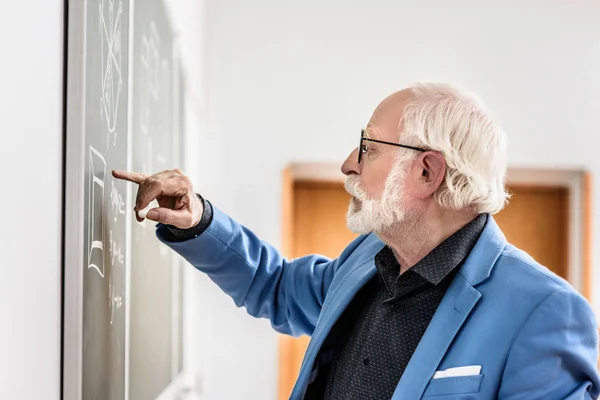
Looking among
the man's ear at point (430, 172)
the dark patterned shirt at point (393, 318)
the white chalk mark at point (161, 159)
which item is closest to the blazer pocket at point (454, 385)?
the dark patterned shirt at point (393, 318)

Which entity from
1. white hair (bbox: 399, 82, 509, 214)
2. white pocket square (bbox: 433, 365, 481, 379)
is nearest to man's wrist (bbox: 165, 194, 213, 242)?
white hair (bbox: 399, 82, 509, 214)

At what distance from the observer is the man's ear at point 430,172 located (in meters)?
1.40

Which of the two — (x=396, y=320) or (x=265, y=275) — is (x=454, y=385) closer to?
(x=396, y=320)

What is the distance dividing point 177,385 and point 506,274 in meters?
1.25

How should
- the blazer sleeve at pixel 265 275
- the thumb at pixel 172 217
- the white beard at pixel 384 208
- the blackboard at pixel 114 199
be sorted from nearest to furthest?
the blackboard at pixel 114 199 < the thumb at pixel 172 217 < the white beard at pixel 384 208 < the blazer sleeve at pixel 265 275

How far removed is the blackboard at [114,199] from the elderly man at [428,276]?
0.27 feet

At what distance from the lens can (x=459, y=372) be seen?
1221mm

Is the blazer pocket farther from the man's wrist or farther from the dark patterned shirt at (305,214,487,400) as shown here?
the man's wrist

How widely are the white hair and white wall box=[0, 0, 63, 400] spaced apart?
2.38 ft

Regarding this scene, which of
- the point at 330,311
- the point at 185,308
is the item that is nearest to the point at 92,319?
the point at 330,311

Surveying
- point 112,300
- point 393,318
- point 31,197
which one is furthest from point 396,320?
point 31,197

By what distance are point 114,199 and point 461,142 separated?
62 cm

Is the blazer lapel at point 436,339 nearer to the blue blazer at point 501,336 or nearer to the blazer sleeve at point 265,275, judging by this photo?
the blue blazer at point 501,336

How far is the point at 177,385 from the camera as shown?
2230 mm
